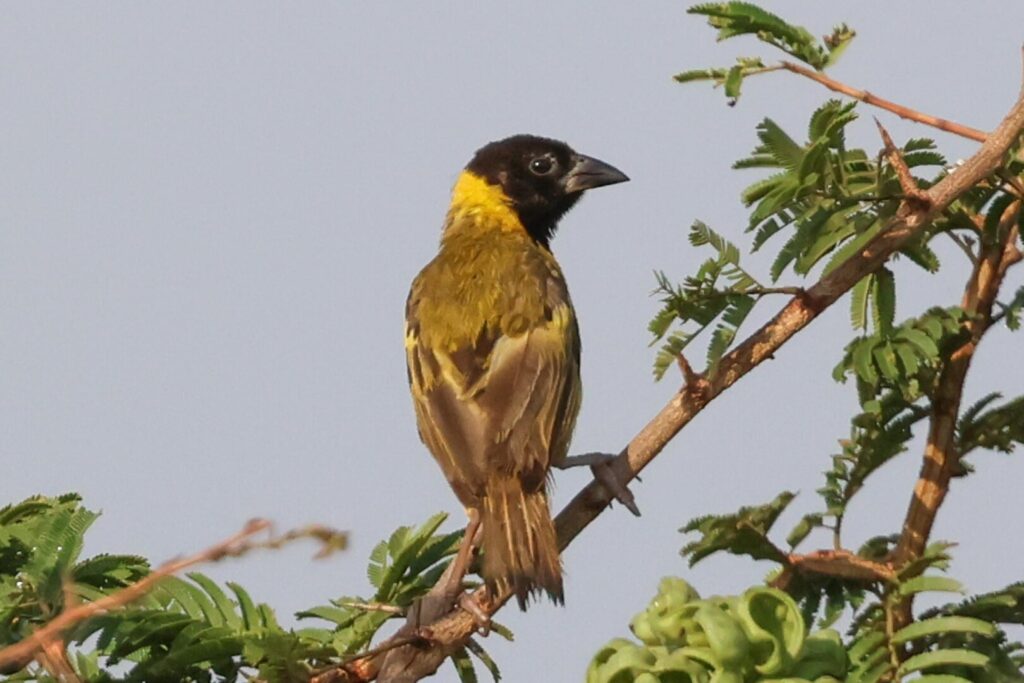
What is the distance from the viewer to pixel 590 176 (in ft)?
19.5

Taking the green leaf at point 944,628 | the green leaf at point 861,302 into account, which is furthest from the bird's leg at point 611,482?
the green leaf at point 944,628

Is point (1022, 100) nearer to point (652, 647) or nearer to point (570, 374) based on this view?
point (652, 647)

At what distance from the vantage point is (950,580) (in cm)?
251

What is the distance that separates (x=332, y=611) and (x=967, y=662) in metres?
1.13

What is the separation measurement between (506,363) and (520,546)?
102 cm

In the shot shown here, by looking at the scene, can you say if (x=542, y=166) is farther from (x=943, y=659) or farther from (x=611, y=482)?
(x=943, y=659)

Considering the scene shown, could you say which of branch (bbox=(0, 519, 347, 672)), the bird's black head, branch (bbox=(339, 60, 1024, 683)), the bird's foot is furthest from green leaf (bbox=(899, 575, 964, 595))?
the bird's black head

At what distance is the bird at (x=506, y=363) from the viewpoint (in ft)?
11.4

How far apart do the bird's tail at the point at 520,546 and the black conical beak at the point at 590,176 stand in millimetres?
2348

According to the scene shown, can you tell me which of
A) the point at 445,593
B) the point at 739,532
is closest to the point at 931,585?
the point at 739,532

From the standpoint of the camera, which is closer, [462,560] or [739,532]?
[739,532]

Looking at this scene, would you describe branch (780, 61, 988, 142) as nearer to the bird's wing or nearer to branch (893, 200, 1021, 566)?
branch (893, 200, 1021, 566)

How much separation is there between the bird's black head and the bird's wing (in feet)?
4.03

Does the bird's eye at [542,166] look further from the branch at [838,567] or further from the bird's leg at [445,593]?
the branch at [838,567]
